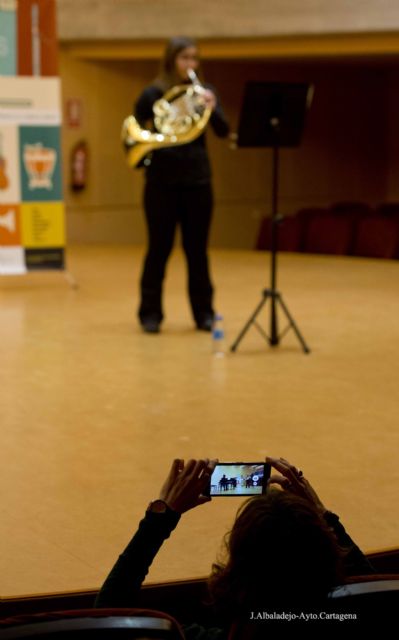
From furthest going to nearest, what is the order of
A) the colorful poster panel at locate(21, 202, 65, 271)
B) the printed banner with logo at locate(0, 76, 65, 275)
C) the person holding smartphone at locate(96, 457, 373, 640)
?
the colorful poster panel at locate(21, 202, 65, 271) → the printed banner with logo at locate(0, 76, 65, 275) → the person holding smartphone at locate(96, 457, 373, 640)

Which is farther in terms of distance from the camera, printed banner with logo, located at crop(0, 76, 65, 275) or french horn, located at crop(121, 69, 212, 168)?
printed banner with logo, located at crop(0, 76, 65, 275)

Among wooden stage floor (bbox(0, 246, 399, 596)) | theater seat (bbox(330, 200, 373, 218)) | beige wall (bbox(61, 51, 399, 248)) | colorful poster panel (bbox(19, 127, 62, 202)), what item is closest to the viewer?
wooden stage floor (bbox(0, 246, 399, 596))

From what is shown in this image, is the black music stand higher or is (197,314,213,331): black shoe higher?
the black music stand

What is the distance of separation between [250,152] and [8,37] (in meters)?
6.49

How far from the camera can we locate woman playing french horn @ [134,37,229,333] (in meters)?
6.18

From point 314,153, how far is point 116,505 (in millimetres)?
11729

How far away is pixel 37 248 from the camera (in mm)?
8211

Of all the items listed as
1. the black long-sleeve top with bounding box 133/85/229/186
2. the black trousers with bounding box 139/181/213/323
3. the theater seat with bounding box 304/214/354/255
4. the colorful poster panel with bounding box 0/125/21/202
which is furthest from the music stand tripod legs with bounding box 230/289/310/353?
the theater seat with bounding box 304/214/354/255

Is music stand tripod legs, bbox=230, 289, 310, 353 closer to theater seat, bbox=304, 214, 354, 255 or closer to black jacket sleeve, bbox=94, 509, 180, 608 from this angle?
black jacket sleeve, bbox=94, 509, 180, 608

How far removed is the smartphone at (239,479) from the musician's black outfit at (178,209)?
4.19 meters

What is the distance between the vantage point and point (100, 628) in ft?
5.37

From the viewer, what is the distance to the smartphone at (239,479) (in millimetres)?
2146

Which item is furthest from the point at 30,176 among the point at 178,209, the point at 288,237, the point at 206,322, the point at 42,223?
the point at 288,237

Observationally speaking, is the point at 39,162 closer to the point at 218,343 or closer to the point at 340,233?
the point at 218,343
